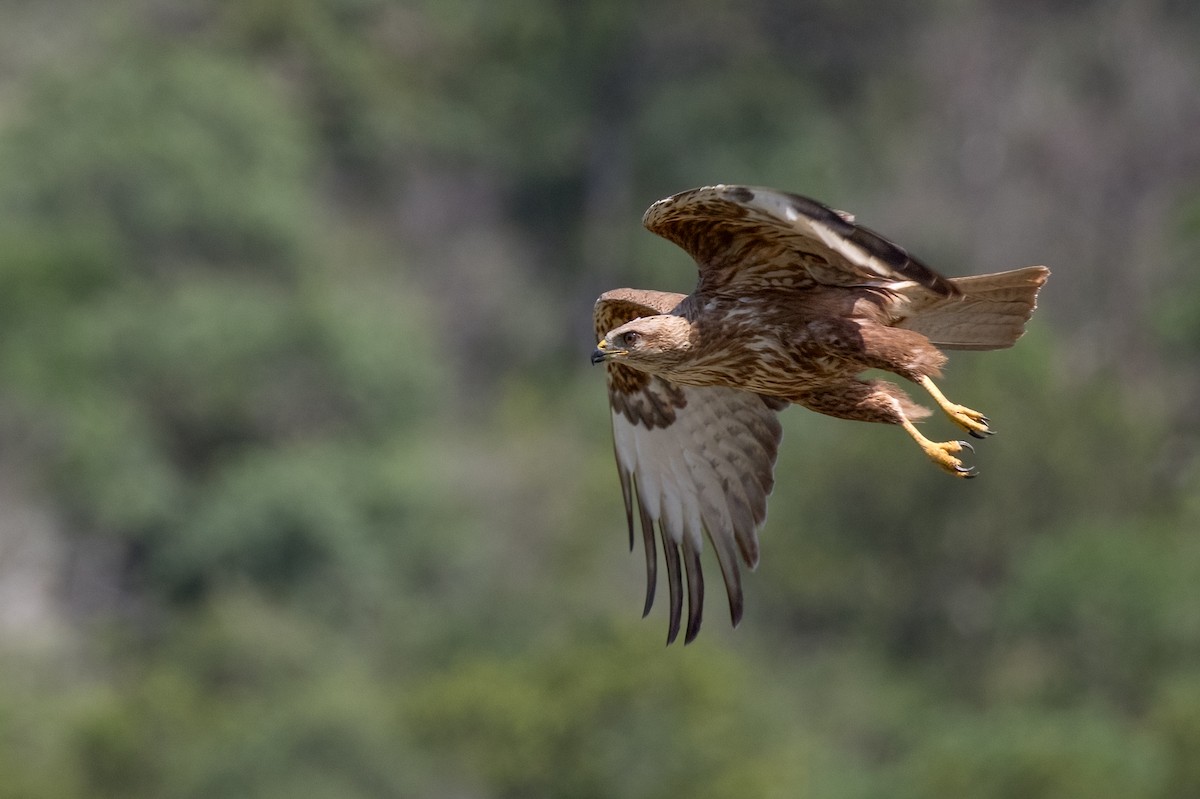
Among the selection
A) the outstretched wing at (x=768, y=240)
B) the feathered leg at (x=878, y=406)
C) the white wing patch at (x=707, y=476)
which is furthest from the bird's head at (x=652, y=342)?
the white wing patch at (x=707, y=476)

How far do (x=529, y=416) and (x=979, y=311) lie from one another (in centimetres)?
5209

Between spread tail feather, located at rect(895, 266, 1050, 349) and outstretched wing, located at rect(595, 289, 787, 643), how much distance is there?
1.39m

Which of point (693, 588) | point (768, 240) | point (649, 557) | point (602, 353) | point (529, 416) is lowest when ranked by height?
point (693, 588)

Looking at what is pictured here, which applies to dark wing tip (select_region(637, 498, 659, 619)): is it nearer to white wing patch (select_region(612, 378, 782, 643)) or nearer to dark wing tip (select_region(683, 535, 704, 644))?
white wing patch (select_region(612, 378, 782, 643))

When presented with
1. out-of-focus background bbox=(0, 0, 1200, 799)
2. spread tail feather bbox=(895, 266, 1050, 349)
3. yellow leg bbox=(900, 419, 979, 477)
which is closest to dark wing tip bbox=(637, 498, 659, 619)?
yellow leg bbox=(900, 419, 979, 477)

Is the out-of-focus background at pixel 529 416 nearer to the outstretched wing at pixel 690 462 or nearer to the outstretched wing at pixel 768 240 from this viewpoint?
the outstretched wing at pixel 690 462

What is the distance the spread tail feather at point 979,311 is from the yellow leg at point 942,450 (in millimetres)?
473

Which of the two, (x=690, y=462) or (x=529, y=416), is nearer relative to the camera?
(x=690, y=462)

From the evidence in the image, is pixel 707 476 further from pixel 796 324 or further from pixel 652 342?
pixel 796 324

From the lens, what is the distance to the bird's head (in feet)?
45.2

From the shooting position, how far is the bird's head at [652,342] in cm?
1377

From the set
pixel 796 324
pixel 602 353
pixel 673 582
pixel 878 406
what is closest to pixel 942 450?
pixel 878 406

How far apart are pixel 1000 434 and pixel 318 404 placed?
2002cm

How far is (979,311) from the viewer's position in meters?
13.7
